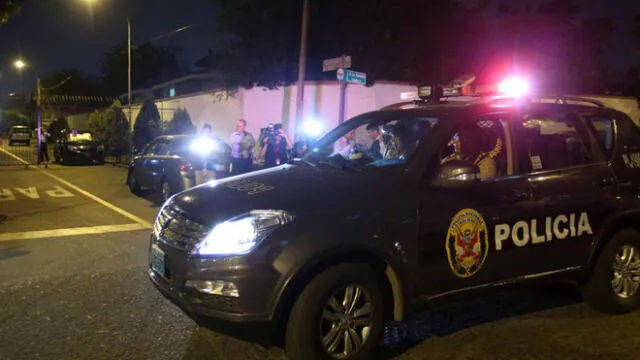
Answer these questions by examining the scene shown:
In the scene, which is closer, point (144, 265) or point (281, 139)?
point (144, 265)

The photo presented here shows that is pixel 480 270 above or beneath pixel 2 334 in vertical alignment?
above

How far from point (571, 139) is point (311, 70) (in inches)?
704

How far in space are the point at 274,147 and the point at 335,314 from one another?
27.8 ft

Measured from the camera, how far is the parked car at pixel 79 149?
23156 mm

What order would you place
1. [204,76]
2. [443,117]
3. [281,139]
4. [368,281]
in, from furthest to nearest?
[204,76], [281,139], [443,117], [368,281]

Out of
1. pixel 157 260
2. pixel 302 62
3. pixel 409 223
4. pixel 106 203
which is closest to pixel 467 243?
pixel 409 223

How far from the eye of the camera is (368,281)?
3.73 metres

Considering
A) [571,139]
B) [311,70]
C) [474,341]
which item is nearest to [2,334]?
[474,341]

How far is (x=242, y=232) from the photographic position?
3473mm

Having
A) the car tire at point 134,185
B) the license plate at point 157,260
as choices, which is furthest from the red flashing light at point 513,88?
the car tire at point 134,185

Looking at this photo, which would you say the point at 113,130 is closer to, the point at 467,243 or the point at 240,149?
the point at 240,149

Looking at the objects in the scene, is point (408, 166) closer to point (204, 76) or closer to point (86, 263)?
point (86, 263)

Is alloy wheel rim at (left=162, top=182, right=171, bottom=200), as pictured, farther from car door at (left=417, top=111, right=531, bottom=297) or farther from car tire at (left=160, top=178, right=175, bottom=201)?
car door at (left=417, top=111, right=531, bottom=297)

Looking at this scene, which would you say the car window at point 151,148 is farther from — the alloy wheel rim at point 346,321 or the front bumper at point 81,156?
the front bumper at point 81,156
